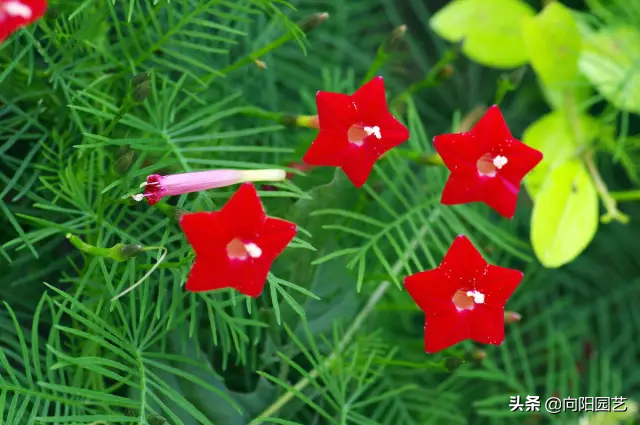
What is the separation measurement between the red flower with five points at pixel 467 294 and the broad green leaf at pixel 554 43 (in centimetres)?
32

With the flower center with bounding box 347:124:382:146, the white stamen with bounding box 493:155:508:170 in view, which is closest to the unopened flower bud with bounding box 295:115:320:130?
the flower center with bounding box 347:124:382:146

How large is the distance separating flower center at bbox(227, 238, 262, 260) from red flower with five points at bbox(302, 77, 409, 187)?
0.08m

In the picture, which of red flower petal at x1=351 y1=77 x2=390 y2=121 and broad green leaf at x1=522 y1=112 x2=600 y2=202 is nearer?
red flower petal at x1=351 y1=77 x2=390 y2=121

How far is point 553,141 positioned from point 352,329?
0.32m

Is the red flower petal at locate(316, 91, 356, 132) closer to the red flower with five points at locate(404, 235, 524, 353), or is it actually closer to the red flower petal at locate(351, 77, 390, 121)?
the red flower petal at locate(351, 77, 390, 121)

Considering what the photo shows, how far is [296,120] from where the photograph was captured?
1.89 feet

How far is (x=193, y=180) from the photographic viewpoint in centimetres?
47

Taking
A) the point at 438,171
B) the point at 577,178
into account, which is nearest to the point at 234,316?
the point at 438,171

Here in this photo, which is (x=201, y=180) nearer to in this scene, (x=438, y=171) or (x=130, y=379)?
(x=130, y=379)

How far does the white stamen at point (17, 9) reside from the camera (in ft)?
1.38

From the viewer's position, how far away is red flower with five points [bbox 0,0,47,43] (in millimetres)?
419

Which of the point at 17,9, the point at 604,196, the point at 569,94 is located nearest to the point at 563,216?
the point at 604,196

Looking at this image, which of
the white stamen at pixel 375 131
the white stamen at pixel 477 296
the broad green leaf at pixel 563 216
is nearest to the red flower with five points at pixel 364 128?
the white stamen at pixel 375 131

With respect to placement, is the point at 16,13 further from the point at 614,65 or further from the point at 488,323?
the point at 614,65
